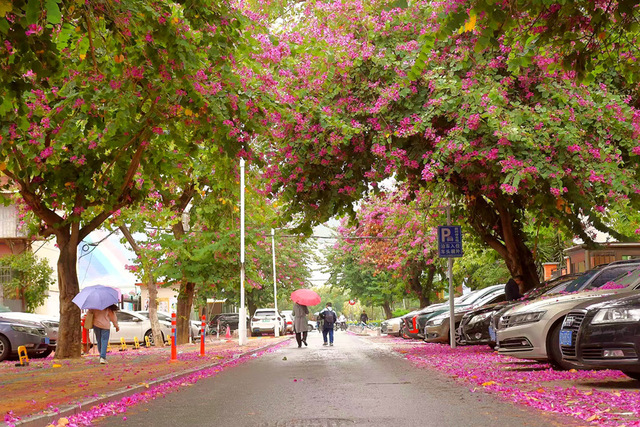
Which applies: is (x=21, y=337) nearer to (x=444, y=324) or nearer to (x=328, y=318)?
(x=444, y=324)

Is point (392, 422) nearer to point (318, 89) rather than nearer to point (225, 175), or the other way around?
point (225, 175)

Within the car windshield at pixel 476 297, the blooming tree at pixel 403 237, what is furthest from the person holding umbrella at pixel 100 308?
the car windshield at pixel 476 297

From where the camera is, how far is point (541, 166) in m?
16.9

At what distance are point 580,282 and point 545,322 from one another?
2307 millimetres

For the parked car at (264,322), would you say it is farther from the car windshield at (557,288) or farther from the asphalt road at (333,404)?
the asphalt road at (333,404)

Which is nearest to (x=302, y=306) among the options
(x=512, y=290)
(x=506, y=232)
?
(x=506, y=232)

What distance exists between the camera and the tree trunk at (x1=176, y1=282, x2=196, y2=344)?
3297cm

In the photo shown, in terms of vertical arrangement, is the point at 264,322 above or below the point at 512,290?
above

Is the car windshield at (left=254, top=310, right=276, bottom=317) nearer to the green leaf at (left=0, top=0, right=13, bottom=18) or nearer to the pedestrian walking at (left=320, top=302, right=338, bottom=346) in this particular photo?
the pedestrian walking at (left=320, top=302, right=338, bottom=346)

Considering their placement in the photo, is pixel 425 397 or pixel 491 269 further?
pixel 491 269

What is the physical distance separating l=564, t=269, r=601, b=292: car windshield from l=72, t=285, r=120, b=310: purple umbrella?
34.4 feet

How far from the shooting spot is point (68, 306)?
21.9 m

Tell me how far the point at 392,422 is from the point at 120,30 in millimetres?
6067

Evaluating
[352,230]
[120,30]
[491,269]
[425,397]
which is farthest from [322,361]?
[352,230]
